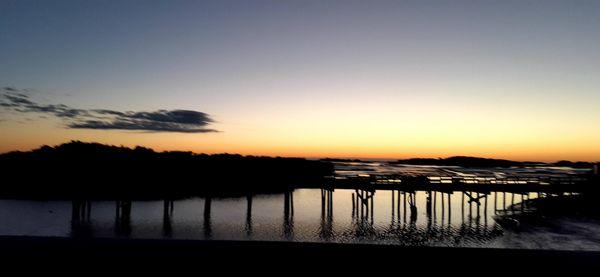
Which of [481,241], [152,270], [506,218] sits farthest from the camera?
[506,218]

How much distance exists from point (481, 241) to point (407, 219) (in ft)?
26.5

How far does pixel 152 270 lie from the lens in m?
2.90

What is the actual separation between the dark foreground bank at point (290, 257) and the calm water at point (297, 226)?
19.0 meters

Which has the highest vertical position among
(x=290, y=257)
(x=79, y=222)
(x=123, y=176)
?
(x=290, y=257)

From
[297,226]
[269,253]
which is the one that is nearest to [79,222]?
[297,226]

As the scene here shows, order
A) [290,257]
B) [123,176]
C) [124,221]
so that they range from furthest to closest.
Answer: [123,176]
[124,221]
[290,257]

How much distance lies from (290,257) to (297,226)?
24.6 meters

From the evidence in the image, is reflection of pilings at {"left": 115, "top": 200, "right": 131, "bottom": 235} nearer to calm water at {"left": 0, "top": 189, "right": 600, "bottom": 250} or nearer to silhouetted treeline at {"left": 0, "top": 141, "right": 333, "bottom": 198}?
calm water at {"left": 0, "top": 189, "right": 600, "bottom": 250}

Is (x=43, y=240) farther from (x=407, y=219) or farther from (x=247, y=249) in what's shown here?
(x=407, y=219)

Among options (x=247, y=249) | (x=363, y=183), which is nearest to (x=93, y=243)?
(x=247, y=249)

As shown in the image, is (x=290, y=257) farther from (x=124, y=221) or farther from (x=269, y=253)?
(x=124, y=221)

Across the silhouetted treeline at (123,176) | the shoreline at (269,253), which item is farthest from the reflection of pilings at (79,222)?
the shoreline at (269,253)

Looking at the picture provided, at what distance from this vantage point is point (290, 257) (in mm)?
3008

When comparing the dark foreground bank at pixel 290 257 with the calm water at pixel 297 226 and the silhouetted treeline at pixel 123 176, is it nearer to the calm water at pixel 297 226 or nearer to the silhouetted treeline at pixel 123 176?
the calm water at pixel 297 226
